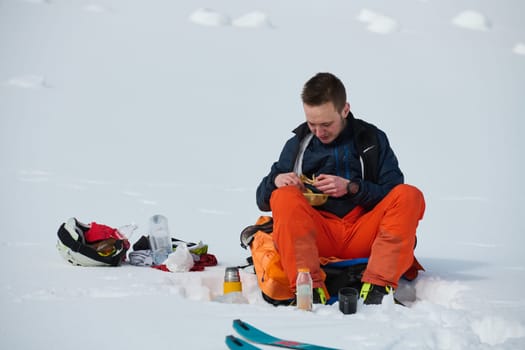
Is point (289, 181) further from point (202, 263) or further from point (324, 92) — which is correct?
point (202, 263)

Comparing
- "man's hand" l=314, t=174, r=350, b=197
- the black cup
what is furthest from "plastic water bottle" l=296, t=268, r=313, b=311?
"man's hand" l=314, t=174, r=350, b=197

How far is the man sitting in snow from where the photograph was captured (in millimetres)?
3820

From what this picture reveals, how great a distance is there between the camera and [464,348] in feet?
9.71

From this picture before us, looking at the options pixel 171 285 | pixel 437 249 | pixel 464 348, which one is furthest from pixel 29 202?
pixel 464 348

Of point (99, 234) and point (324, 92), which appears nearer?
point (324, 92)

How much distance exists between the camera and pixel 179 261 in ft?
14.9

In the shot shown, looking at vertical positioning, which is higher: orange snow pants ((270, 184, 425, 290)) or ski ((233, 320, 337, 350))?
orange snow pants ((270, 184, 425, 290))

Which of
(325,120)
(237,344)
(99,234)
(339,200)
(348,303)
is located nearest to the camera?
(237,344)

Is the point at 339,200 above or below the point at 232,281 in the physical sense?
above

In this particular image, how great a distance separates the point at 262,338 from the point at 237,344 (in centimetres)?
13

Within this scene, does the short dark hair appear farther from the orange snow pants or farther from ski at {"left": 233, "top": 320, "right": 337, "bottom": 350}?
ski at {"left": 233, "top": 320, "right": 337, "bottom": 350}

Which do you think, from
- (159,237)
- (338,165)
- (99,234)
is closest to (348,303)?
(338,165)

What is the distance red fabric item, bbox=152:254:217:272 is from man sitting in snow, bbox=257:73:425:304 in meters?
0.69

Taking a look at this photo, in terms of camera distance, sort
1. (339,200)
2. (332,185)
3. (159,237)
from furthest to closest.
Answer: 1. (159,237)
2. (339,200)
3. (332,185)
